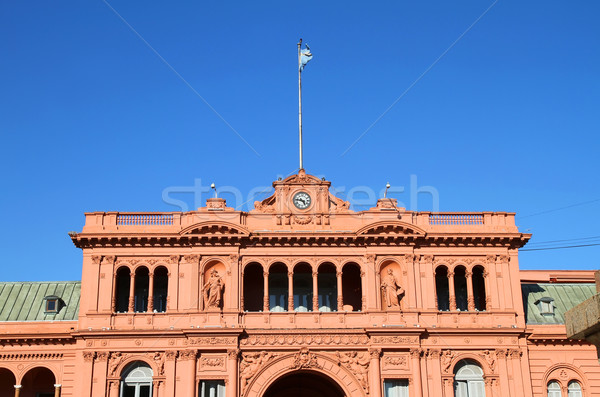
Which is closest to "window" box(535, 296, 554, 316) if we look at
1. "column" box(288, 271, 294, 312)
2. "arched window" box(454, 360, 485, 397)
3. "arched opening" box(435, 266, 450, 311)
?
"arched opening" box(435, 266, 450, 311)

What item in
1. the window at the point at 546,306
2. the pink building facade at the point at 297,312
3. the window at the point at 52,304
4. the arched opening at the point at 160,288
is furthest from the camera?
the window at the point at 52,304

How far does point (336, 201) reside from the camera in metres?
51.6

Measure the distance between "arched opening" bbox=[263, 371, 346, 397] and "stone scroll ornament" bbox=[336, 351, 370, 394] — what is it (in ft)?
8.09

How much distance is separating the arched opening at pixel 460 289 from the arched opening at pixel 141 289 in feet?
69.1

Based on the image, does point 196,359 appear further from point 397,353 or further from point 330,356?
point 397,353

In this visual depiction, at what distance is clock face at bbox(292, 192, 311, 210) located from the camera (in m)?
51.5

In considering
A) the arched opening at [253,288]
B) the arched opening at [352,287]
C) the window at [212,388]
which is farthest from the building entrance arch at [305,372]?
the arched opening at [352,287]

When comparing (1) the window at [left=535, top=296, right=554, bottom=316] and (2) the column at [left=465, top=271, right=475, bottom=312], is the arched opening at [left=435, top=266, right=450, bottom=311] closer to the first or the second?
(2) the column at [left=465, top=271, right=475, bottom=312]

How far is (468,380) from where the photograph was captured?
48125 millimetres

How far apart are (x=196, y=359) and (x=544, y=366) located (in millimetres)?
22541

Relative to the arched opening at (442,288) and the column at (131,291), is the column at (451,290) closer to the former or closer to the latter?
the arched opening at (442,288)

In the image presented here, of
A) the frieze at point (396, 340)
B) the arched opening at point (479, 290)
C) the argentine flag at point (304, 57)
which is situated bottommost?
the frieze at point (396, 340)

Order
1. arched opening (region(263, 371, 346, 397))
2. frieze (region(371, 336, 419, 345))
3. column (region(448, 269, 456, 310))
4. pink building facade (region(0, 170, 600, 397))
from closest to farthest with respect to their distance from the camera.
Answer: pink building facade (region(0, 170, 600, 397)), frieze (region(371, 336, 419, 345)), column (region(448, 269, 456, 310)), arched opening (region(263, 371, 346, 397))

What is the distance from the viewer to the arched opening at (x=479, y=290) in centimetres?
5225
